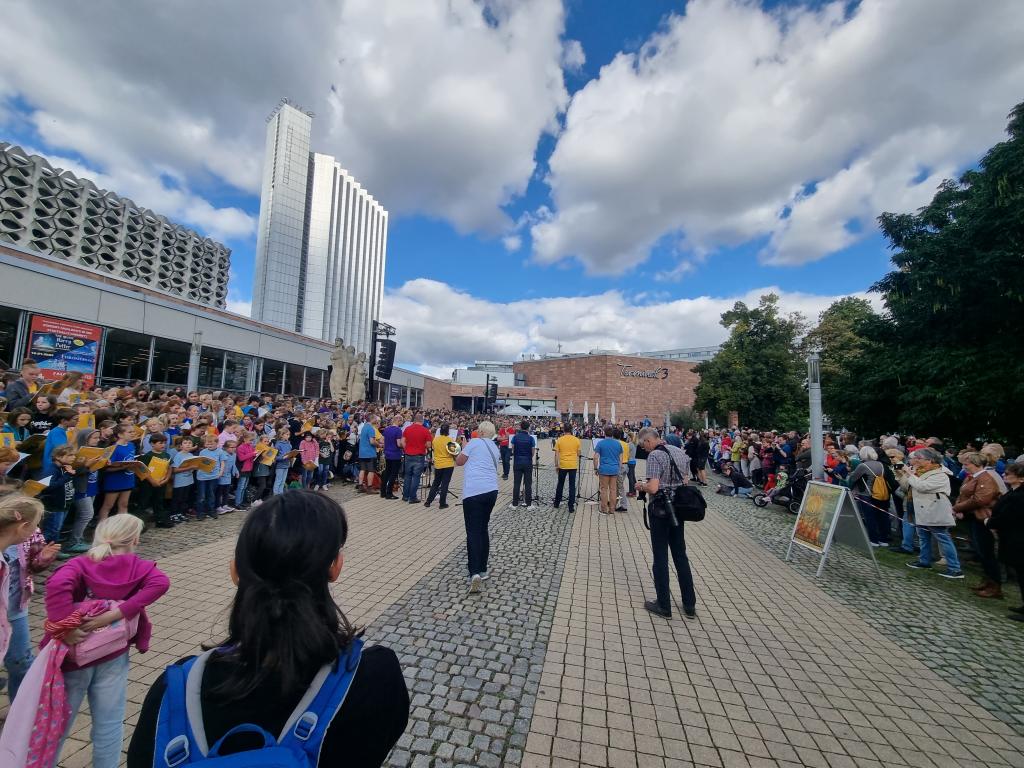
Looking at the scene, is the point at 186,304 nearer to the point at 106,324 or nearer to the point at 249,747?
the point at 106,324

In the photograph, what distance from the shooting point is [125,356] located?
1723cm

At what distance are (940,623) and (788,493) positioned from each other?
6452 mm

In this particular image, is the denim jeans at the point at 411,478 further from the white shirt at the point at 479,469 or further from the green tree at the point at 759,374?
the green tree at the point at 759,374

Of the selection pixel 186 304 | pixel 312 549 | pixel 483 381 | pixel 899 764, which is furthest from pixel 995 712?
pixel 483 381

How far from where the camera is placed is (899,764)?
2.62 meters

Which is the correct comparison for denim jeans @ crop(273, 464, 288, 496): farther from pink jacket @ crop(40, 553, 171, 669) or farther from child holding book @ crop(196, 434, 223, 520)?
pink jacket @ crop(40, 553, 171, 669)

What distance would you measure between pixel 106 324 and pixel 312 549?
20566 mm

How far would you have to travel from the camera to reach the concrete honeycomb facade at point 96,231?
128 ft

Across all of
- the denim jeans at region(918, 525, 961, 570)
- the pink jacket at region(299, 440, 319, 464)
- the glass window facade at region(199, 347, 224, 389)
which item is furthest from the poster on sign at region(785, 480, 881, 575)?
the glass window facade at region(199, 347, 224, 389)

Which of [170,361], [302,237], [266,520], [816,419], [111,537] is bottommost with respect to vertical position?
[111,537]

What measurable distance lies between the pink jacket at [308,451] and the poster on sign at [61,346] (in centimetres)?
968

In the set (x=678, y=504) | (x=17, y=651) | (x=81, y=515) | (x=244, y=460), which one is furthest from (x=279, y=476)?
(x=678, y=504)

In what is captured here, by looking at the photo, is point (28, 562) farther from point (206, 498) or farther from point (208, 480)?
point (206, 498)

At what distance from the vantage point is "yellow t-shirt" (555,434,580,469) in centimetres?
894
